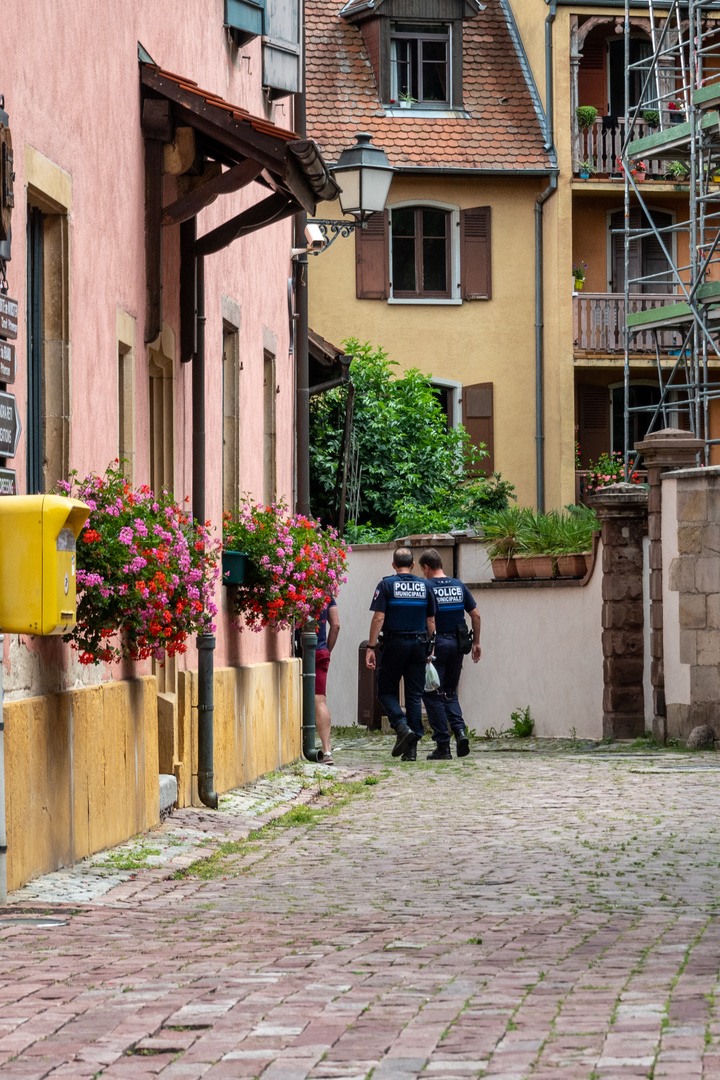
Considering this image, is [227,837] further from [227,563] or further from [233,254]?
[233,254]

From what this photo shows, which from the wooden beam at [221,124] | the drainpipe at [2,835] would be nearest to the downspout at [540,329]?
the wooden beam at [221,124]

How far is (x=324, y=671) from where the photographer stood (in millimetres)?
16359

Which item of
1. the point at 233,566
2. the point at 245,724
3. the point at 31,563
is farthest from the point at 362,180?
the point at 31,563

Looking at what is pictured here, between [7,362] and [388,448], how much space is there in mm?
21561

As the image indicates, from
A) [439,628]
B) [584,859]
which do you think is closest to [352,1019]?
[584,859]

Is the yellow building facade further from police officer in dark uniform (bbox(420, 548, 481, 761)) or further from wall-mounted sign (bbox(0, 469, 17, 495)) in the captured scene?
wall-mounted sign (bbox(0, 469, 17, 495))

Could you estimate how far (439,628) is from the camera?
16.7 meters

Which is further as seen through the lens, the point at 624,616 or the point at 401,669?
the point at 624,616

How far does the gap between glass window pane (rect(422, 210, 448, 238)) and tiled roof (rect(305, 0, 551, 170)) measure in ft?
3.41

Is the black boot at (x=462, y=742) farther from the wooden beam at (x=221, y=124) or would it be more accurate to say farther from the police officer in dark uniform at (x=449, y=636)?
the wooden beam at (x=221, y=124)

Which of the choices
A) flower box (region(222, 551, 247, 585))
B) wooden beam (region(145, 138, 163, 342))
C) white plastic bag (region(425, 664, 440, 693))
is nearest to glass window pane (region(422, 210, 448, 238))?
white plastic bag (region(425, 664, 440, 693))

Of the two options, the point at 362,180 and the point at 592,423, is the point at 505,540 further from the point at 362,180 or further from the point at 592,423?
the point at 592,423

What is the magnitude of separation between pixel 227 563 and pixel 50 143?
4.86 metres

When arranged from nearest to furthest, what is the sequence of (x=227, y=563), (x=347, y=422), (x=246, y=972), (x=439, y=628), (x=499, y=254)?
1. (x=246, y=972)
2. (x=227, y=563)
3. (x=439, y=628)
4. (x=347, y=422)
5. (x=499, y=254)
